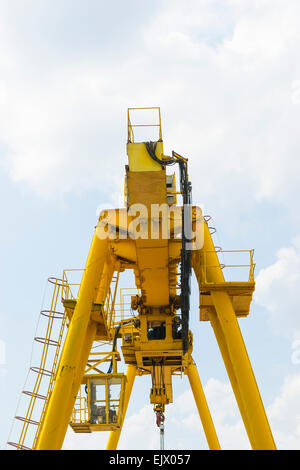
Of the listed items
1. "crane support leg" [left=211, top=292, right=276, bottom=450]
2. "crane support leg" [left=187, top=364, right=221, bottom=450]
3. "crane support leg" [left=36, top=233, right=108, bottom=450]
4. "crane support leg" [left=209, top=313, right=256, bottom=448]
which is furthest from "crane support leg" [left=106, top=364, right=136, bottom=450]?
"crane support leg" [left=211, top=292, right=276, bottom=450]

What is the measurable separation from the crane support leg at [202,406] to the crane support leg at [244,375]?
28.6 feet

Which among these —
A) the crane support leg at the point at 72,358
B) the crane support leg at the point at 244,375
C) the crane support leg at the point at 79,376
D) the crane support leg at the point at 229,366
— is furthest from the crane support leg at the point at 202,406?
the crane support leg at the point at 72,358

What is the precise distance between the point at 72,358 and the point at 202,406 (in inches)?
423

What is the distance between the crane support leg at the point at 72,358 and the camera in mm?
12789

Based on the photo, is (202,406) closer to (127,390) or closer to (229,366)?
(127,390)

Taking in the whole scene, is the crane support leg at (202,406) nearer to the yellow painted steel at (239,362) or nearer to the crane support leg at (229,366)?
the crane support leg at (229,366)

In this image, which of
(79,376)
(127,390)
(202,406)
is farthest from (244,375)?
A: (202,406)

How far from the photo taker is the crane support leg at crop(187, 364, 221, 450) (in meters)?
22.6

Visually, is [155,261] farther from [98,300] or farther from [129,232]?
[98,300]
